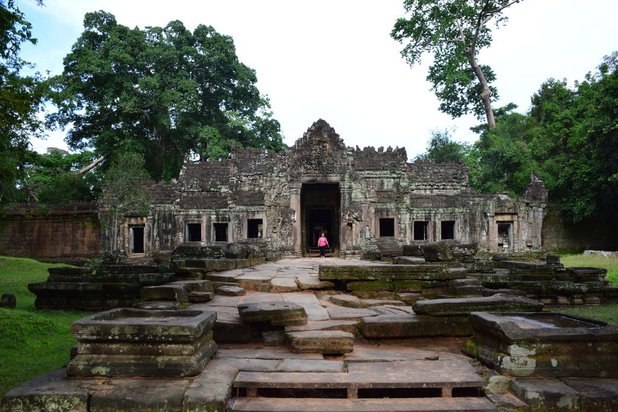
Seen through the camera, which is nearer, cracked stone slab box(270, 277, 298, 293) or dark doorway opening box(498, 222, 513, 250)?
cracked stone slab box(270, 277, 298, 293)

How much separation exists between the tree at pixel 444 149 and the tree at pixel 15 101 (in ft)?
117

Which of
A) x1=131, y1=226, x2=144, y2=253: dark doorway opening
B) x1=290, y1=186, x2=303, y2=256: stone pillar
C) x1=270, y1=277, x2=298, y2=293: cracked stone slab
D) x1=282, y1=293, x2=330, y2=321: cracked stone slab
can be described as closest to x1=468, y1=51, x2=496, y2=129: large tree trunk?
x1=290, y1=186, x2=303, y2=256: stone pillar

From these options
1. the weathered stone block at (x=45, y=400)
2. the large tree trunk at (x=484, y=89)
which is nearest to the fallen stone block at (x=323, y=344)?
the weathered stone block at (x=45, y=400)

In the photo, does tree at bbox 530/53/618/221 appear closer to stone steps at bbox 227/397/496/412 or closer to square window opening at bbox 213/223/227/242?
square window opening at bbox 213/223/227/242

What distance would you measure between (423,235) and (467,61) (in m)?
16.1

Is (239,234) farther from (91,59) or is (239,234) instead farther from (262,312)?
(91,59)

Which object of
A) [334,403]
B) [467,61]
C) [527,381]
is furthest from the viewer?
[467,61]

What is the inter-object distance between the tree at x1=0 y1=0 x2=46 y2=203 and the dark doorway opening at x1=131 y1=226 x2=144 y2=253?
13.4 meters

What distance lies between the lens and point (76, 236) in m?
23.5

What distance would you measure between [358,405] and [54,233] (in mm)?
24785

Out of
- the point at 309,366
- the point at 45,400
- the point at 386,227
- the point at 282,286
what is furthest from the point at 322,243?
the point at 45,400

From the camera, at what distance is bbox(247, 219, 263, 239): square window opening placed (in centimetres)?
1986

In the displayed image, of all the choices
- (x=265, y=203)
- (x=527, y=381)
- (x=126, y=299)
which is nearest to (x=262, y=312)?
(x=527, y=381)

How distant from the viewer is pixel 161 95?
98.2 ft
